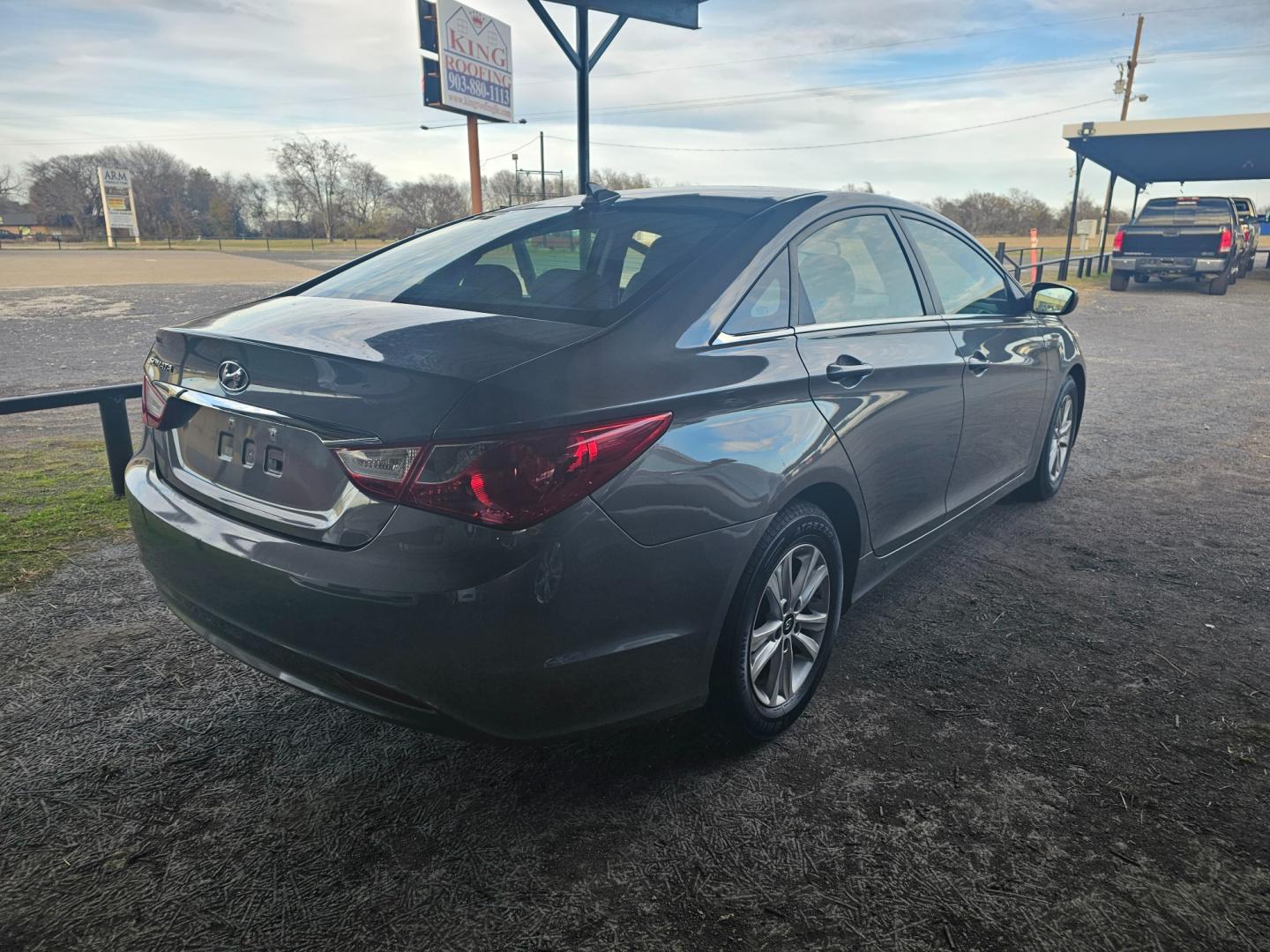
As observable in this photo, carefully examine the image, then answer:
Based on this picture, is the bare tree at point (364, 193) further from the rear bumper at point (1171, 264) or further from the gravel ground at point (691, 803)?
the gravel ground at point (691, 803)

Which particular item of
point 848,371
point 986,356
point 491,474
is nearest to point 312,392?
point 491,474

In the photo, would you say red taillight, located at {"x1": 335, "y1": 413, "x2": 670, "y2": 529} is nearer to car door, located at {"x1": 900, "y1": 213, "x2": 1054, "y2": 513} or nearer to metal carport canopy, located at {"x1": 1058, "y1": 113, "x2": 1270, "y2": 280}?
car door, located at {"x1": 900, "y1": 213, "x2": 1054, "y2": 513}

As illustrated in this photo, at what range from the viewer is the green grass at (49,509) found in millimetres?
4316

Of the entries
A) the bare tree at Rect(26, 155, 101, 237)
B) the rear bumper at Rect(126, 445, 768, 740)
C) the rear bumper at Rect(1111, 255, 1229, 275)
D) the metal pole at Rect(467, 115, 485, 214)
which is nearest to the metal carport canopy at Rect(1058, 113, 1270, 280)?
the rear bumper at Rect(1111, 255, 1229, 275)

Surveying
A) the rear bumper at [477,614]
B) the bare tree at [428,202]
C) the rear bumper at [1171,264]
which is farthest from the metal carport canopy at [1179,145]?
the bare tree at [428,202]

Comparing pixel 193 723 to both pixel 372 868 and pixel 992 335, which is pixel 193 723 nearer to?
pixel 372 868

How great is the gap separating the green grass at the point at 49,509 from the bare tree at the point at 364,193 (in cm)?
9977

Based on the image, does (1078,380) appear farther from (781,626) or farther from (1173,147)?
(1173,147)

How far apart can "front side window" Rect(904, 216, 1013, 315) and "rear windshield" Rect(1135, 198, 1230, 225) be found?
19.6 metres

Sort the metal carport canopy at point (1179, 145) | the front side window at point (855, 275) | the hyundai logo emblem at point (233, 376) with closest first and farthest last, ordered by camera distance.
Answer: the hyundai logo emblem at point (233, 376) → the front side window at point (855, 275) → the metal carport canopy at point (1179, 145)

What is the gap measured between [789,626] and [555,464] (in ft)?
3.81

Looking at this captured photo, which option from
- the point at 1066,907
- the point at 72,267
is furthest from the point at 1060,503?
the point at 72,267

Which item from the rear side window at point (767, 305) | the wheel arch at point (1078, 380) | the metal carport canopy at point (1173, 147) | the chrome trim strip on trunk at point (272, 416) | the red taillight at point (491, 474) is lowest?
the wheel arch at point (1078, 380)

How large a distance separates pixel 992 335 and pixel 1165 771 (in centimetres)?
207
